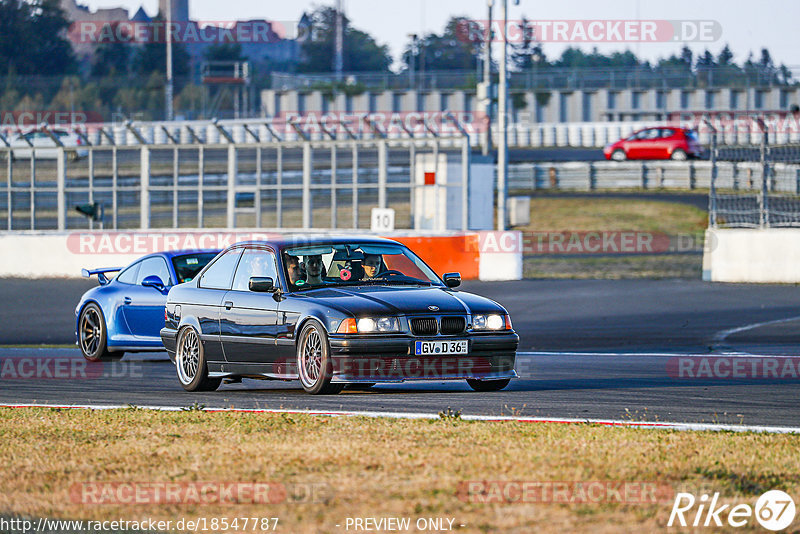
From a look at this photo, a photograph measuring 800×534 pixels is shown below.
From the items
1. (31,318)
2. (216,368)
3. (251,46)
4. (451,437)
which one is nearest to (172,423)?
(451,437)

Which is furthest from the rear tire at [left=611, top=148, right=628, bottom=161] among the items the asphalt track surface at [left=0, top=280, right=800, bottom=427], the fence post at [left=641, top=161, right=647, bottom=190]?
the asphalt track surface at [left=0, top=280, right=800, bottom=427]

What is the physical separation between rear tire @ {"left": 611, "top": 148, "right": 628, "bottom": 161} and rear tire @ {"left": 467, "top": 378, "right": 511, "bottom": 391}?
141 ft

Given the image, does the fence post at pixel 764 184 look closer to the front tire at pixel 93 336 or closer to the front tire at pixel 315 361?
the front tire at pixel 93 336

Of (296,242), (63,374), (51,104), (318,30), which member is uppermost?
(318,30)

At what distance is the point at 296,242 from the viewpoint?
11430 mm

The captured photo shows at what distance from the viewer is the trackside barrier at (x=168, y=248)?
978 inches

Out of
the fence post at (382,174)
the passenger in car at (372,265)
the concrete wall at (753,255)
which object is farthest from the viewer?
the fence post at (382,174)

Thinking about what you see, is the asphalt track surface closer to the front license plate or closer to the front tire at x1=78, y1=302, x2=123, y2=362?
the front tire at x1=78, y1=302, x2=123, y2=362

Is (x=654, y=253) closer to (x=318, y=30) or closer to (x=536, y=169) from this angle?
(x=536, y=169)

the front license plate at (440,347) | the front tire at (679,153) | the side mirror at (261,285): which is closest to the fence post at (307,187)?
the side mirror at (261,285)

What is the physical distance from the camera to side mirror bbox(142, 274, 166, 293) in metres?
14.3

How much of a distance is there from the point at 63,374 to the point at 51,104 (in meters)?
53.5
